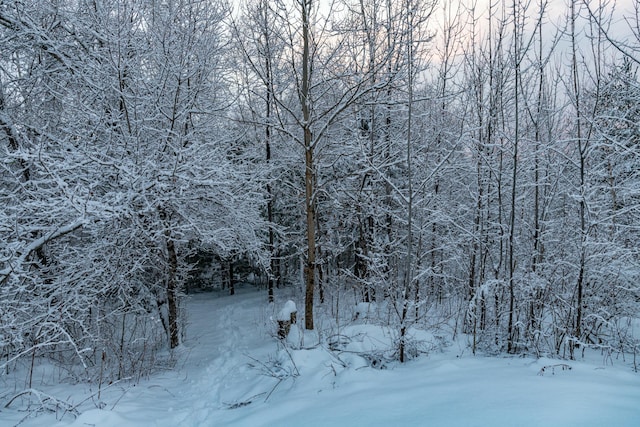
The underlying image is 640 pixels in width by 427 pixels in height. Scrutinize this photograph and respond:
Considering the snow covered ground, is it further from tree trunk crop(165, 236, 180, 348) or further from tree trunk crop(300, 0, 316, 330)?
tree trunk crop(165, 236, 180, 348)

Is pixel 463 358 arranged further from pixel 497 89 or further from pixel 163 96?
pixel 163 96

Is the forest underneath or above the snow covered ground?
above

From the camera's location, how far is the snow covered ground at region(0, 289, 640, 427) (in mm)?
2646

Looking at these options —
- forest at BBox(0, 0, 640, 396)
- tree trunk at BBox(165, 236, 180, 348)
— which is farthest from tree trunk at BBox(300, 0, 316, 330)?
tree trunk at BBox(165, 236, 180, 348)

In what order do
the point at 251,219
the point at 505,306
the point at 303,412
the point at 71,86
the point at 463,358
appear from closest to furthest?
the point at 303,412
the point at 463,358
the point at 505,306
the point at 71,86
the point at 251,219

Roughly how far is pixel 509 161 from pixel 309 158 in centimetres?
343

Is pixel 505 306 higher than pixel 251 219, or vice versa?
pixel 251 219

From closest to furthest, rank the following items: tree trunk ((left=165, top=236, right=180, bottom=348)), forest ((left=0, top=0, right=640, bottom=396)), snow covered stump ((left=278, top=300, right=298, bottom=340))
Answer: forest ((left=0, top=0, right=640, bottom=396)), snow covered stump ((left=278, top=300, right=298, bottom=340)), tree trunk ((left=165, top=236, right=180, bottom=348))

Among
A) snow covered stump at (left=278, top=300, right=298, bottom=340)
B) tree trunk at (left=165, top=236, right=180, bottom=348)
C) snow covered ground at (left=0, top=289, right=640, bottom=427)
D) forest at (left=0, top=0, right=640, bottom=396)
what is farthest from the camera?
tree trunk at (left=165, top=236, right=180, bottom=348)

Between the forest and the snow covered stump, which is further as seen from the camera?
the snow covered stump

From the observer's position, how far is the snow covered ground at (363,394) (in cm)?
265

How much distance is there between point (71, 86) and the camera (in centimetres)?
691

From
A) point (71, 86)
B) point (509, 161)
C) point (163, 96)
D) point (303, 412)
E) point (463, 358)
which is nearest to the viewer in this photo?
point (303, 412)

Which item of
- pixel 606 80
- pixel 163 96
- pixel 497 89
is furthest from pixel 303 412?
pixel 163 96
